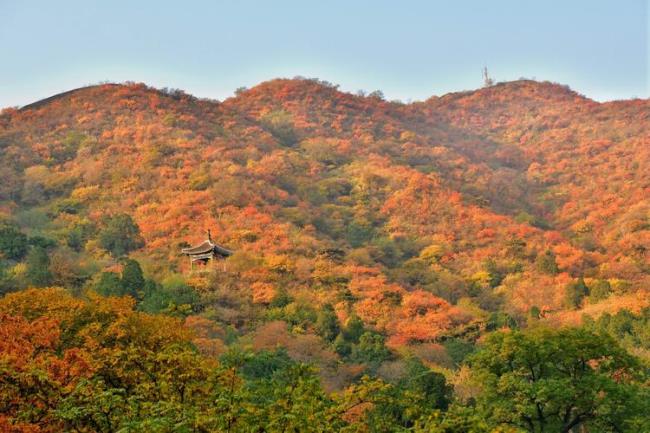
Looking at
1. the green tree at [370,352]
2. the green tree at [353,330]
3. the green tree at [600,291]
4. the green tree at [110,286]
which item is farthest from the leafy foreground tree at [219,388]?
the green tree at [600,291]

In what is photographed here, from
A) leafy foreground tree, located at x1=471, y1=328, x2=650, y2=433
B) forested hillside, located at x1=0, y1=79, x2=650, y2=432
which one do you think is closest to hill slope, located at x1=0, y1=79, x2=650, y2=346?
forested hillside, located at x1=0, y1=79, x2=650, y2=432

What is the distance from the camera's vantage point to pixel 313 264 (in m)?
58.2

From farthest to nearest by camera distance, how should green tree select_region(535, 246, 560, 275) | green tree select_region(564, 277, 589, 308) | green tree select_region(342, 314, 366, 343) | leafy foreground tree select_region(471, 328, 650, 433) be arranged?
green tree select_region(535, 246, 560, 275) < green tree select_region(564, 277, 589, 308) < green tree select_region(342, 314, 366, 343) < leafy foreground tree select_region(471, 328, 650, 433)

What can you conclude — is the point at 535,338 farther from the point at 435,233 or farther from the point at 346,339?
the point at 435,233

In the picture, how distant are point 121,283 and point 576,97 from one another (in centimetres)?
9107

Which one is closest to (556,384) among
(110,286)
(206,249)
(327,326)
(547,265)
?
(327,326)

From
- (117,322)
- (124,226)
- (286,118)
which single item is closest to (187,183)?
(124,226)

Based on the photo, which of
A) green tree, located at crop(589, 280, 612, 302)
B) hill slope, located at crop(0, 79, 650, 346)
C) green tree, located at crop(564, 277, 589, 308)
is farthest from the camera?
hill slope, located at crop(0, 79, 650, 346)

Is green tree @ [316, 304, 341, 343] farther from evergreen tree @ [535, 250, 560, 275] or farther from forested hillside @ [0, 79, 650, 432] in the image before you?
evergreen tree @ [535, 250, 560, 275]

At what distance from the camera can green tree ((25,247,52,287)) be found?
4641 centimetres

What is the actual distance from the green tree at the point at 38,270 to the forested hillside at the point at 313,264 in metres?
0.15

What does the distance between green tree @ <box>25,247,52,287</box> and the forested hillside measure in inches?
5.8

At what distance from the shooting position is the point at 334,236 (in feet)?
232

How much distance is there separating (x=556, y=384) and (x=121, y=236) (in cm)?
4201
